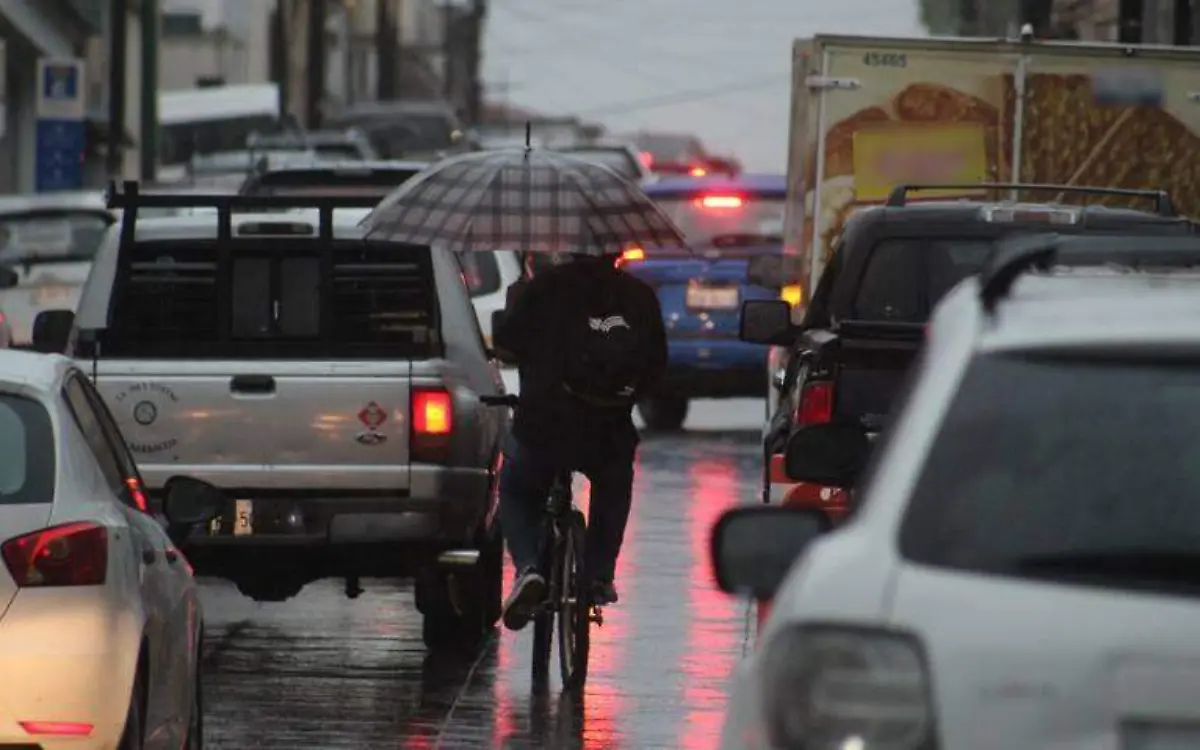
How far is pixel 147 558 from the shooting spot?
8.54 meters

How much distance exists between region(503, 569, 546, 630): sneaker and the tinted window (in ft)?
6.08

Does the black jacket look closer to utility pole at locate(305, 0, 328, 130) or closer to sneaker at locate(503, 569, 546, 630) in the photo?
sneaker at locate(503, 569, 546, 630)

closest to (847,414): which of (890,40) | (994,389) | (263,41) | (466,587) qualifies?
(466,587)

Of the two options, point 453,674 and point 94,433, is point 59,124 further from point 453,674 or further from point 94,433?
point 94,433

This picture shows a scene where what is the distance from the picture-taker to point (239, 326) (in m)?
Answer: 13.6

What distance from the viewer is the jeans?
12.3m

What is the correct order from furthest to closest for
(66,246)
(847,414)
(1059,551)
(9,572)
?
(66,246) < (847,414) < (9,572) < (1059,551)

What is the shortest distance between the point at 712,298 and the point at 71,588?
58.6 feet

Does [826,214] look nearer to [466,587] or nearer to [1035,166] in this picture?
[1035,166]

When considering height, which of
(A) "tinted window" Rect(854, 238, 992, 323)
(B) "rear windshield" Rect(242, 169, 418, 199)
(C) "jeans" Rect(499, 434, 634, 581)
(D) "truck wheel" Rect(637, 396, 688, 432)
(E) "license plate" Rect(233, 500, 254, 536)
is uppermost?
(A) "tinted window" Rect(854, 238, 992, 323)

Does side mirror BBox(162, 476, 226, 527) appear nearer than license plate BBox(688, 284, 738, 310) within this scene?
Yes

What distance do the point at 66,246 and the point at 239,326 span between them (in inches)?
525

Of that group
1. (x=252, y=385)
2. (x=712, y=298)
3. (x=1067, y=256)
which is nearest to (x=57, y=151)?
(x=712, y=298)

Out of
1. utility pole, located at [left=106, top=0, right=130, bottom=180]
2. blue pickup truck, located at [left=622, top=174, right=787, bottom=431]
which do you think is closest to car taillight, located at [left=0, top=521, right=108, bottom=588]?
blue pickup truck, located at [left=622, top=174, right=787, bottom=431]
